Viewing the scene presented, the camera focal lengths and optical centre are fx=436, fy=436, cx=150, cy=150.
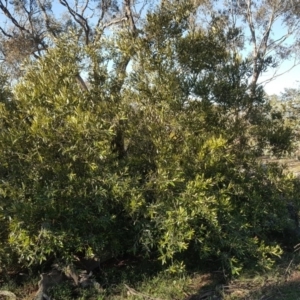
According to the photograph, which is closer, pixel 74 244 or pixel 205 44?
pixel 74 244

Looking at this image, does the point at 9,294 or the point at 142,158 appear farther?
the point at 142,158

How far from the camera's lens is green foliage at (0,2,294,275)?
5512 mm

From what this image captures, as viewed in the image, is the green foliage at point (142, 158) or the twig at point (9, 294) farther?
the twig at point (9, 294)

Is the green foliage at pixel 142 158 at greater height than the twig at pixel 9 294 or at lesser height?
greater

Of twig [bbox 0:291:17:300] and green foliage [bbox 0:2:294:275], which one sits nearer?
green foliage [bbox 0:2:294:275]

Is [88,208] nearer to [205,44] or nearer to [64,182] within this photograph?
[64,182]

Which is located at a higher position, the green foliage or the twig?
the green foliage

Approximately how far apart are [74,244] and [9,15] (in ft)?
33.1

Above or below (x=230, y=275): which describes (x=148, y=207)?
above

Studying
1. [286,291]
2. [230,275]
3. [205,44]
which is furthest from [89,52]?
[286,291]

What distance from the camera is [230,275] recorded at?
687 cm

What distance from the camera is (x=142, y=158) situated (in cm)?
645

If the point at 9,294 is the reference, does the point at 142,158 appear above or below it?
above

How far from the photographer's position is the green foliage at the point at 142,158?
18.1ft
